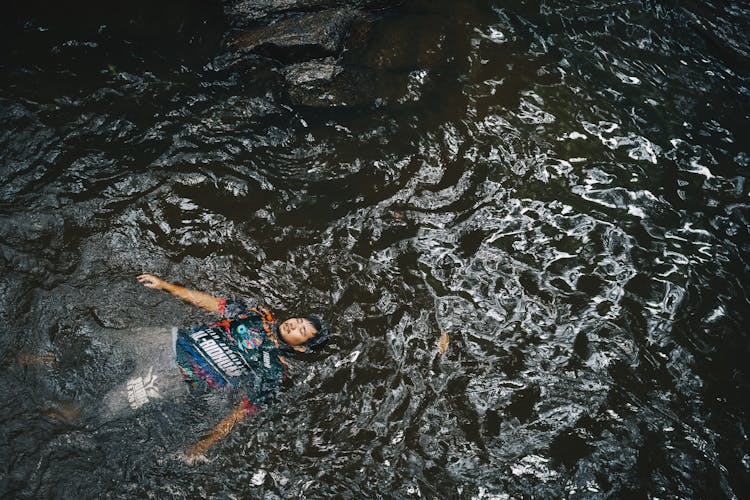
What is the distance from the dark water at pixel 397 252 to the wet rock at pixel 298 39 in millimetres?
264

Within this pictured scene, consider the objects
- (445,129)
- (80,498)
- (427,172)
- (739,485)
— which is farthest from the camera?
(445,129)

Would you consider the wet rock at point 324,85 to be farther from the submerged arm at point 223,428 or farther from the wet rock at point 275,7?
the submerged arm at point 223,428

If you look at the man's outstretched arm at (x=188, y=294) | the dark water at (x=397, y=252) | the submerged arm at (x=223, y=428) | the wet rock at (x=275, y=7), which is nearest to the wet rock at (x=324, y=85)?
the dark water at (x=397, y=252)

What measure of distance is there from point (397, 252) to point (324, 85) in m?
2.67

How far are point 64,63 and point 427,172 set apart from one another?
4.60 meters

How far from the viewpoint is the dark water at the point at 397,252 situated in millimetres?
4699

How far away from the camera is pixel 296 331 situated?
5043 millimetres

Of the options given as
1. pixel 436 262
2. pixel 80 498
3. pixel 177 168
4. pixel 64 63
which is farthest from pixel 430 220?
pixel 64 63

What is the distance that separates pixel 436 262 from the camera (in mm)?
6012

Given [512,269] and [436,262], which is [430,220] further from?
[512,269]

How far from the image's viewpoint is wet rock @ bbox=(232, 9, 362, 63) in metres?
7.67

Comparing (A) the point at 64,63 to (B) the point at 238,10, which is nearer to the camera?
(A) the point at 64,63

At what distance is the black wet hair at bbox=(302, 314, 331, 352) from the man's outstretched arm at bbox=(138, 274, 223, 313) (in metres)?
0.87

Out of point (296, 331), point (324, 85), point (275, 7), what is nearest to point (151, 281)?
point (296, 331)
